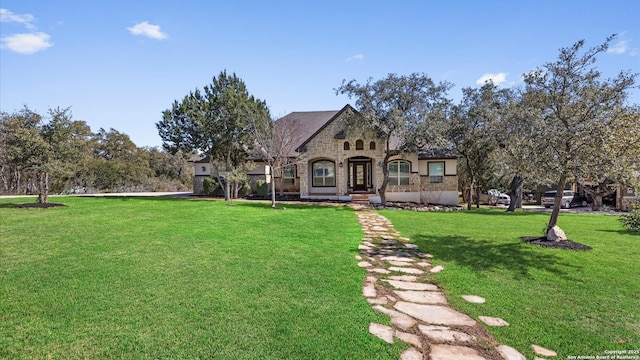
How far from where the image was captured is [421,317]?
3.71 meters

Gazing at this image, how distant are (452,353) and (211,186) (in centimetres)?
2189

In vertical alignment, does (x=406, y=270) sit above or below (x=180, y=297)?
below

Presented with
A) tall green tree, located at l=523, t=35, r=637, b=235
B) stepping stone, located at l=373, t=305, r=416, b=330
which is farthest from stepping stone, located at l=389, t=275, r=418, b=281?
tall green tree, located at l=523, t=35, r=637, b=235

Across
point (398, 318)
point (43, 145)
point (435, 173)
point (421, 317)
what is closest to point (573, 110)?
point (421, 317)

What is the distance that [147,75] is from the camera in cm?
1377

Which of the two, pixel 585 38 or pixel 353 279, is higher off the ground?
pixel 585 38

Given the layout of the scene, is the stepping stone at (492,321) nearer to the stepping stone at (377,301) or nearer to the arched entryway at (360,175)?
the stepping stone at (377,301)

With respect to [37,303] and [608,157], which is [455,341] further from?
[608,157]

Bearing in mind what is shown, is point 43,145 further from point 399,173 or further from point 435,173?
point 435,173

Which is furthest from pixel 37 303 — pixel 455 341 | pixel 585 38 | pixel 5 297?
pixel 585 38

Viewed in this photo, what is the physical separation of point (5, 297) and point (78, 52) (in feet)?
34.8

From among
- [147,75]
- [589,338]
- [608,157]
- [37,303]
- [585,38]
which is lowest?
[589,338]

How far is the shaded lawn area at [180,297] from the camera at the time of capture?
2.93 meters

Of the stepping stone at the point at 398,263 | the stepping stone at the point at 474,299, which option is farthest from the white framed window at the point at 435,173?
the stepping stone at the point at 474,299
